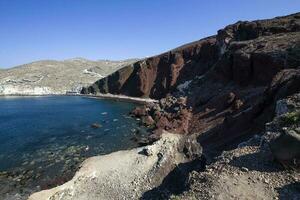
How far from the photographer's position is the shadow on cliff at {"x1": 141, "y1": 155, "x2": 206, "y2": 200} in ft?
91.2

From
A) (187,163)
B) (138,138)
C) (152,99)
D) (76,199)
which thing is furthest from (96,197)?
(152,99)

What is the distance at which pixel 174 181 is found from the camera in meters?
30.2

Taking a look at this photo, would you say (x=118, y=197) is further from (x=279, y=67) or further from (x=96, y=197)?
(x=279, y=67)

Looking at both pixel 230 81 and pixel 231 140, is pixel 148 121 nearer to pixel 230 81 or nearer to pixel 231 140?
pixel 230 81

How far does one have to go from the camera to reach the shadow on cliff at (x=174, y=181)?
2780cm

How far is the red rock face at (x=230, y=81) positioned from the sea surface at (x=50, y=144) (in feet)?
28.4

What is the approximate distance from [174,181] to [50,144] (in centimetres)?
3122

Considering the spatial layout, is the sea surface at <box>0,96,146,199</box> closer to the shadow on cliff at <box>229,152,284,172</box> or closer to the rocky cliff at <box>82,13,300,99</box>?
the shadow on cliff at <box>229,152,284,172</box>

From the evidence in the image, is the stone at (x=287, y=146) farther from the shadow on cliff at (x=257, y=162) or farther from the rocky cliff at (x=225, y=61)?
the rocky cliff at (x=225, y=61)

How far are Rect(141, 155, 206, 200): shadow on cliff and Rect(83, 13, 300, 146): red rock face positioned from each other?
7734 mm

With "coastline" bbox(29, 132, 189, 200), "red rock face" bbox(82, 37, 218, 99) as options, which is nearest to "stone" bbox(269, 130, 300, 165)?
"coastline" bbox(29, 132, 189, 200)

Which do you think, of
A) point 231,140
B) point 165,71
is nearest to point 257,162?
point 231,140

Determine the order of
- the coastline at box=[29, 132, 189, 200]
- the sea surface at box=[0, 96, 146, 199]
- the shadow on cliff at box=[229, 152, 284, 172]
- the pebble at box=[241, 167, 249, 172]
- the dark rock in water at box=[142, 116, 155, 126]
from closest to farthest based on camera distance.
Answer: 1. the shadow on cliff at box=[229, 152, 284, 172]
2. the pebble at box=[241, 167, 249, 172]
3. the coastline at box=[29, 132, 189, 200]
4. the sea surface at box=[0, 96, 146, 199]
5. the dark rock in water at box=[142, 116, 155, 126]

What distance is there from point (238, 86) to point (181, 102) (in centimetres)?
1575
